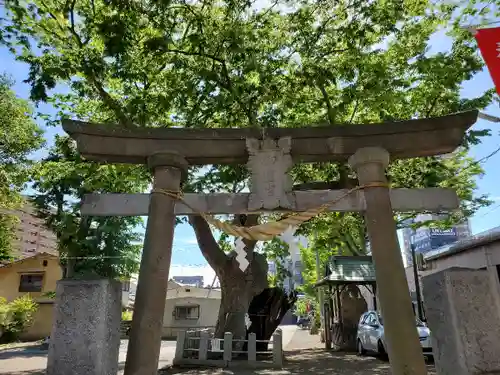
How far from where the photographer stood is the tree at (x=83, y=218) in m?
11.7

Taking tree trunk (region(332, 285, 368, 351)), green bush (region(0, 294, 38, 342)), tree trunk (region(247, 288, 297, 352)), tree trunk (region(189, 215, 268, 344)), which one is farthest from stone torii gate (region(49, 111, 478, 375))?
green bush (region(0, 294, 38, 342))

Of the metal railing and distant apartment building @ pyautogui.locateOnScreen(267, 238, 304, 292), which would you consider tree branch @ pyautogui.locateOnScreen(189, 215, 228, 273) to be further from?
distant apartment building @ pyautogui.locateOnScreen(267, 238, 304, 292)

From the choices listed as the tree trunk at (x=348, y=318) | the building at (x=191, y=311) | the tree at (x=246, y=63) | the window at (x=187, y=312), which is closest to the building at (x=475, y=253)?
the tree at (x=246, y=63)

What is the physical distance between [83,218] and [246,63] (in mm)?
15216

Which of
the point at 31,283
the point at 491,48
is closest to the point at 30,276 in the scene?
the point at 31,283

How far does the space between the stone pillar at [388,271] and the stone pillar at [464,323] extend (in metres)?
0.40

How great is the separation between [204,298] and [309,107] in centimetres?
2654

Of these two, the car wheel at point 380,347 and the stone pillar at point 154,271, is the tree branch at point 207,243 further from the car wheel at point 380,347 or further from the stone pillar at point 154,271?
the stone pillar at point 154,271

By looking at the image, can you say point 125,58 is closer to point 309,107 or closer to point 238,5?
point 238,5

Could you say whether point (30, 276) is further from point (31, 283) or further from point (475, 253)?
point (475, 253)

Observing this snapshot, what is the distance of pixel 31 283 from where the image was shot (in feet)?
103

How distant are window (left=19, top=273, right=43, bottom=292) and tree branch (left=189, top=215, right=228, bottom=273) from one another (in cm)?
2414

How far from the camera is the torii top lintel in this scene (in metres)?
5.73

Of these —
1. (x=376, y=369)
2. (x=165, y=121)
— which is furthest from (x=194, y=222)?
(x=376, y=369)
